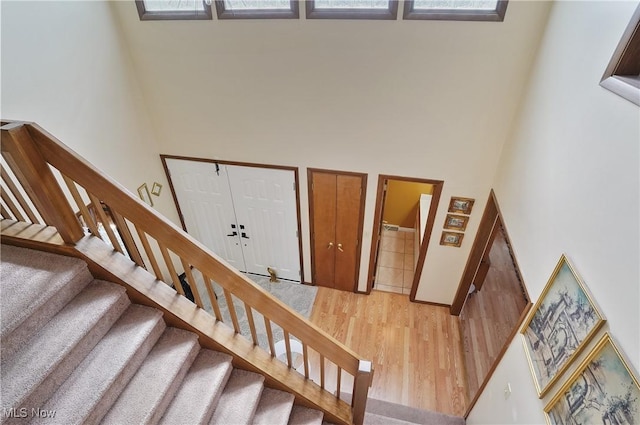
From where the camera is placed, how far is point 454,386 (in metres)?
3.50

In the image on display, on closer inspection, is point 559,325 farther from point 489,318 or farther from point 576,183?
point 489,318

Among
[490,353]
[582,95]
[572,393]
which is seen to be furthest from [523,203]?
[490,353]

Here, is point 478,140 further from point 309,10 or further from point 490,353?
point 490,353

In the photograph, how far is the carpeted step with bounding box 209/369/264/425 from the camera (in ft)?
6.06

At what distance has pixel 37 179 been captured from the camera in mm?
1471

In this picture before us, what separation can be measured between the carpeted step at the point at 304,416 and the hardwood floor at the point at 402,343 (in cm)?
137

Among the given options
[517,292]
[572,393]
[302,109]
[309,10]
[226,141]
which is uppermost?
[309,10]

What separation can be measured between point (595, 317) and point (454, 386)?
2.52m

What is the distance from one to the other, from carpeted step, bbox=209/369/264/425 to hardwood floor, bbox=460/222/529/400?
94.4 inches

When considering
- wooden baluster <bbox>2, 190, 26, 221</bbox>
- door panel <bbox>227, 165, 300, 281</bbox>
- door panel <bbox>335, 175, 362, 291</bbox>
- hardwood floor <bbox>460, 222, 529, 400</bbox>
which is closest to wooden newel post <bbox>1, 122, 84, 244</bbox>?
wooden baluster <bbox>2, 190, 26, 221</bbox>

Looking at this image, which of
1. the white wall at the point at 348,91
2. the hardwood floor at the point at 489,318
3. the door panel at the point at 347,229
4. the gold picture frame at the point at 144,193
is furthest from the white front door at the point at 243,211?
the hardwood floor at the point at 489,318

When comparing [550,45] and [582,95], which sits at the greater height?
[550,45]

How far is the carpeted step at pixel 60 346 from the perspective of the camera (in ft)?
4.39

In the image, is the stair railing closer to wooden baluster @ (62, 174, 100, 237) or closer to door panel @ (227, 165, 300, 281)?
wooden baluster @ (62, 174, 100, 237)
